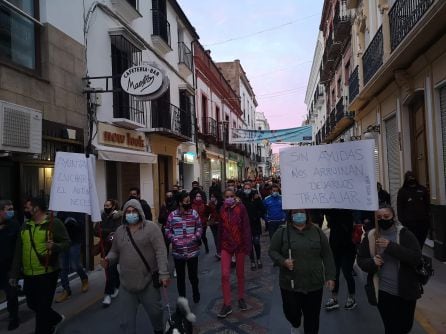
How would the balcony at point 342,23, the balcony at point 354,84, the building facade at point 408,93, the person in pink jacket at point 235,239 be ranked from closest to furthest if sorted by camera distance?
1. the person in pink jacket at point 235,239
2. the building facade at point 408,93
3. the balcony at point 354,84
4. the balcony at point 342,23

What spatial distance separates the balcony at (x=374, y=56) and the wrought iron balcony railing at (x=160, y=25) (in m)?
6.62

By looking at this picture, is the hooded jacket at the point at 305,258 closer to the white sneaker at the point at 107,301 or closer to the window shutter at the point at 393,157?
the white sneaker at the point at 107,301

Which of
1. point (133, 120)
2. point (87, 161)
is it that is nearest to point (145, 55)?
point (133, 120)

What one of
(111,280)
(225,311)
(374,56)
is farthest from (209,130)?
(225,311)

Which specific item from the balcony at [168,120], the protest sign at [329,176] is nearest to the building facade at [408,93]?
the protest sign at [329,176]

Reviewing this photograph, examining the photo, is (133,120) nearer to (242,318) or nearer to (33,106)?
(33,106)

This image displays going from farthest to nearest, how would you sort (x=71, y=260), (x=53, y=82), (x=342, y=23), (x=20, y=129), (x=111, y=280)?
(x=342, y=23)
(x=53, y=82)
(x=71, y=260)
(x=20, y=129)
(x=111, y=280)

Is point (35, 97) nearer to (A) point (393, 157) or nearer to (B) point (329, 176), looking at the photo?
(B) point (329, 176)

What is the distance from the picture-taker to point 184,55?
18156mm

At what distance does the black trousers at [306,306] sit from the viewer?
13.6ft

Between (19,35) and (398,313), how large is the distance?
716 cm

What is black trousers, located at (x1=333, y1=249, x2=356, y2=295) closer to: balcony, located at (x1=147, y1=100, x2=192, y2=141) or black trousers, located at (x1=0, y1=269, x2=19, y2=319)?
black trousers, located at (x1=0, y1=269, x2=19, y2=319)

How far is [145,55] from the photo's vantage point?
44.1 feet

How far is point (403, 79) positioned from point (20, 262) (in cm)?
951
